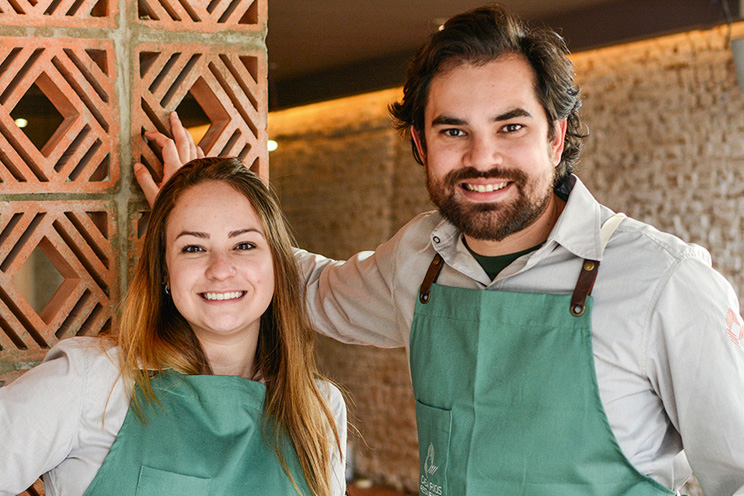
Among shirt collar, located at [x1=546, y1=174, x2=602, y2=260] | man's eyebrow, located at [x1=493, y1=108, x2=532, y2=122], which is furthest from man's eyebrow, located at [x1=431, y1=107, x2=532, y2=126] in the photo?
shirt collar, located at [x1=546, y1=174, x2=602, y2=260]

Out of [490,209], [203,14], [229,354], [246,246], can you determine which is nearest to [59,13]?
[203,14]

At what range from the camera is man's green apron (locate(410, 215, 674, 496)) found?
156 cm

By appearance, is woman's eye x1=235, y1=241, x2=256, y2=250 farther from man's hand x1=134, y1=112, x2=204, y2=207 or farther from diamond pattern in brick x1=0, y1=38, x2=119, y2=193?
diamond pattern in brick x1=0, y1=38, x2=119, y2=193

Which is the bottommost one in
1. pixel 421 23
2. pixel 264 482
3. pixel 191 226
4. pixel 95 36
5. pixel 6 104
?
pixel 264 482

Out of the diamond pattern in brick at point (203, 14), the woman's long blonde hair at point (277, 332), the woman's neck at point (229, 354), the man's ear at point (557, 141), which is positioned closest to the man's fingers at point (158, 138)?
the woman's long blonde hair at point (277, 332)

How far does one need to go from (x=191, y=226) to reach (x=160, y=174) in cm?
34

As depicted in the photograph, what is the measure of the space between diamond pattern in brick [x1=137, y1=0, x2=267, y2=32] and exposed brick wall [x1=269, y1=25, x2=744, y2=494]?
7.63 feet

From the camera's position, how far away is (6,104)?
184 centimetres

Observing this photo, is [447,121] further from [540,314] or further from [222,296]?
[222,296]

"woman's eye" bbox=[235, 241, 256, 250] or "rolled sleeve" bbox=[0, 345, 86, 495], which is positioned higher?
"woman's eye" bbox=[235, 241, 256, 250]

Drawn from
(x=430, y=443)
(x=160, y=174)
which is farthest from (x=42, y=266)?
(x=430, y=443)

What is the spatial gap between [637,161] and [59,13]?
354cm

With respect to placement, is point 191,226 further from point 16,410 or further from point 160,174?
point 16,410

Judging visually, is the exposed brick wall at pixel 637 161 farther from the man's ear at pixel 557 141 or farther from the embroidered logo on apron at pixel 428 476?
the man's ear at pixel 557 141
